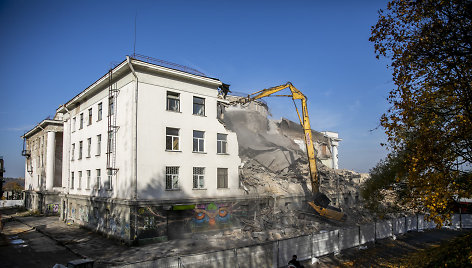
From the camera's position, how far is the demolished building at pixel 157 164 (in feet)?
73.7

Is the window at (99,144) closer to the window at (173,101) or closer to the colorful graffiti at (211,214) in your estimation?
the window at (173,101)

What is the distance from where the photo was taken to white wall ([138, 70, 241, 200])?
74.6ft

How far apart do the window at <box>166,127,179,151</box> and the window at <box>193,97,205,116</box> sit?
2.57m

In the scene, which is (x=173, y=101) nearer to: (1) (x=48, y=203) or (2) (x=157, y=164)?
(2) (x=157, y=164)

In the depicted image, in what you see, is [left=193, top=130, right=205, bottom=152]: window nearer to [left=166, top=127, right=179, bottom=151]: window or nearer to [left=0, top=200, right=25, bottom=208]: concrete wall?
[left=166, top=127, right=179, bottom=151]: window

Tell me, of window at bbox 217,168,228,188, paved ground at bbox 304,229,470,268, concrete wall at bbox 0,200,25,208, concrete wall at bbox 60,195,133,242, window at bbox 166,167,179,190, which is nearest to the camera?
paved ground at bbox 304,229,470,268

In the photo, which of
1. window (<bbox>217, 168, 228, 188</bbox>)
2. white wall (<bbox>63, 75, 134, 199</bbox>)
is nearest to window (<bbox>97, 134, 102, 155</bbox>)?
white wall (<bbox>63, 75, 134, 199</bbox>)

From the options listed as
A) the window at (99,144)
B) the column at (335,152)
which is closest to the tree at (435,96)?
the window at (99,144)

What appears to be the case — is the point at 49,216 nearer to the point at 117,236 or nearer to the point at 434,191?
the point at 117,236

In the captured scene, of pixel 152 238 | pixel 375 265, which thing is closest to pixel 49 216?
pixel 152 238

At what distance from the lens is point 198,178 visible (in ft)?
83.3

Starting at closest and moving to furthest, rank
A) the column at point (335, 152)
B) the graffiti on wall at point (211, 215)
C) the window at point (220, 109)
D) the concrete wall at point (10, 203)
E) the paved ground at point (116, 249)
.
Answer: the paved ground at point (116, 249), the graffiti on wall at point (211, 215), the window at point (220, 109), the concrete wall at point (10, 203), the column at point (335, 152)

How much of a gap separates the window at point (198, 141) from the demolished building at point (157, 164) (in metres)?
0.08

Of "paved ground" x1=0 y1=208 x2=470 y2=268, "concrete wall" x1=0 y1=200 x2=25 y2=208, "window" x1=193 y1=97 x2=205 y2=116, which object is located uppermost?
"window" x1=193 y1=97 x2=205 y2=116
